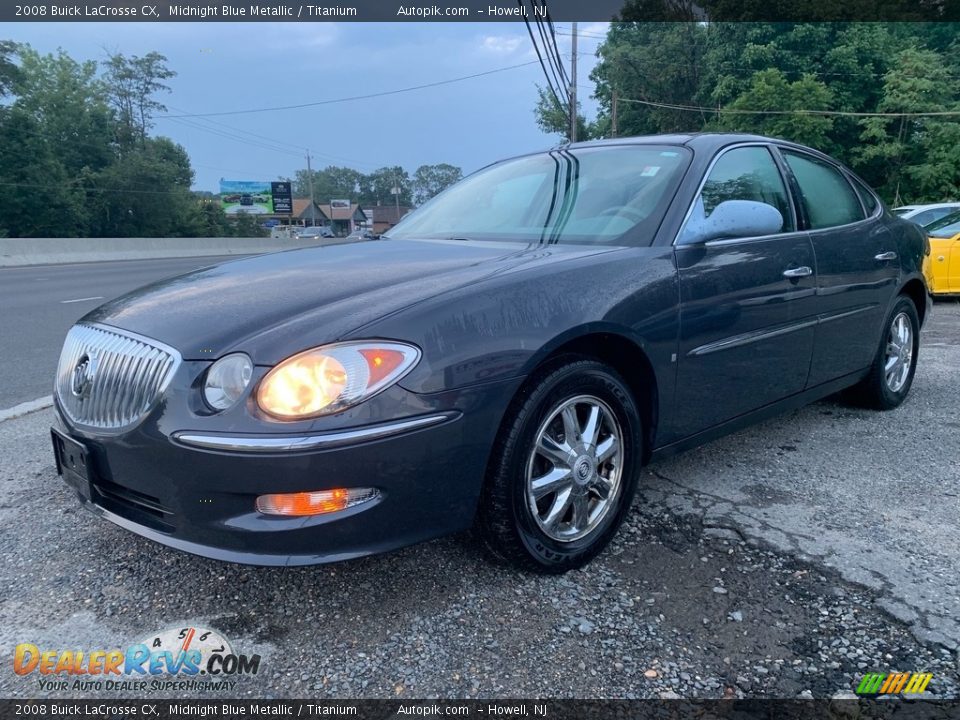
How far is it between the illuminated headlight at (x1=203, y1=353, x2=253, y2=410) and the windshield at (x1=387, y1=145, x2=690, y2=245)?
1.42 meters

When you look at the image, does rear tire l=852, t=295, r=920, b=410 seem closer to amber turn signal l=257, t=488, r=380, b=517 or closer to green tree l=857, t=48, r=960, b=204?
amber turn signal l=257, t=488, r=380, b=517

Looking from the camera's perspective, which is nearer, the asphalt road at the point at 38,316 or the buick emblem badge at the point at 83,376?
the buick emblem badge at the point at 83,376

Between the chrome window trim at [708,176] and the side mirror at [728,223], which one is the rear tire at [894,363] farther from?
the side mirror at [728,223]

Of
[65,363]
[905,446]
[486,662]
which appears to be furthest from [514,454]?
[905,446]

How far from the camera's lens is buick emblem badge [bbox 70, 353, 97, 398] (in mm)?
2271

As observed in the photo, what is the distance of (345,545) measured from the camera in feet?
6.49

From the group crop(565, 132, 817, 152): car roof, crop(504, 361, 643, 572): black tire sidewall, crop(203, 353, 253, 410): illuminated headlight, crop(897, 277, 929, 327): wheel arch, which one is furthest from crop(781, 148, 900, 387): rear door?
crop(203, 353, 253, 410): illuminated headlight

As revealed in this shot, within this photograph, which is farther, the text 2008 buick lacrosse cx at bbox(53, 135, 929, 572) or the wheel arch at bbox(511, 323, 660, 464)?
the wheel arch at bbox(511, 323, 660, 464)

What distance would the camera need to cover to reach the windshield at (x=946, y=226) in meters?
9.19

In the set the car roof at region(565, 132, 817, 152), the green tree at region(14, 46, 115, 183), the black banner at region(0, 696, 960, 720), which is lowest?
the black banner at region(0, 696, 960, 720)

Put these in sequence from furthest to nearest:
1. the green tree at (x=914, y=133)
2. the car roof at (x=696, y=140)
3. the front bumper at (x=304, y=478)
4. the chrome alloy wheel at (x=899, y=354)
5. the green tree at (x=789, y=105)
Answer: the green tree at (x=789, y=105), the green tree at (x=914, y=133), the chrome alloy wheel at (x=899, y=354), the car roof at (x=696, y=140), the front bumper at (x=304, y=478)

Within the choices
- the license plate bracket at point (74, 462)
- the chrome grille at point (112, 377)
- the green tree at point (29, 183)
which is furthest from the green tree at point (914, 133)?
the green tree at point (29, 183)

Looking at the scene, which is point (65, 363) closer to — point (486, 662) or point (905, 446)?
point (486, 662)

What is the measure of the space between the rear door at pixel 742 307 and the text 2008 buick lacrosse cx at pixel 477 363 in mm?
12
